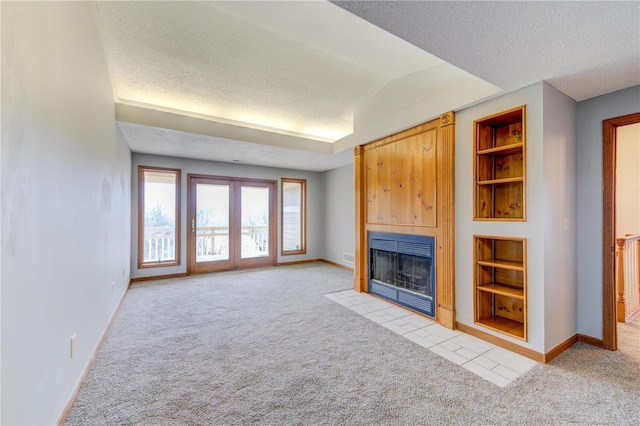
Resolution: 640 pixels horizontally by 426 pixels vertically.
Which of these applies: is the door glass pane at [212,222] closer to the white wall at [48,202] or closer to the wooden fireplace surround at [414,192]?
the wooden fireplace surround at [414,192]

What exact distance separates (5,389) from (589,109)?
4366 millimetres

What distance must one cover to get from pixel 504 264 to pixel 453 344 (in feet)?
2.93

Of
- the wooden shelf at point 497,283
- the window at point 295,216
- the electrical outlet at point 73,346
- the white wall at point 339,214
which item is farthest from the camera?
the window at point 295,216

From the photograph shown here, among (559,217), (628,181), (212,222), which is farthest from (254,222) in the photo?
(628,181)

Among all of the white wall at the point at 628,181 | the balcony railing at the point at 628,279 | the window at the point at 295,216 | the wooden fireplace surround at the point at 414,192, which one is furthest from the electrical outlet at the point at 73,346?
the white wall at the point at 628,181

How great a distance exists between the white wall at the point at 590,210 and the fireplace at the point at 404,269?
4.40ft

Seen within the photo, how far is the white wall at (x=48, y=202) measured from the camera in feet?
3.47

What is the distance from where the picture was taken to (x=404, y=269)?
3625 millimetres

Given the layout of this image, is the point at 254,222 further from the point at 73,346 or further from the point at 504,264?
the point at 504,264

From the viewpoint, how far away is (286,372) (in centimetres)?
211

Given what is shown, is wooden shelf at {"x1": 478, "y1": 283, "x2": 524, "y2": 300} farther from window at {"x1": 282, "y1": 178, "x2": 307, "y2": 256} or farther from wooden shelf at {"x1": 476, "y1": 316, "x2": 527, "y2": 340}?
window at {"x1": 282, "y1": 178, "x2": 307, "y2": 256}

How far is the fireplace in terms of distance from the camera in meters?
3.25

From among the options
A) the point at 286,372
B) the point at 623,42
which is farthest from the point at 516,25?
the point at 286,372

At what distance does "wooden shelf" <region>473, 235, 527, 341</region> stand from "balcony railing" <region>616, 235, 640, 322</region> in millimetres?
1395
